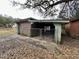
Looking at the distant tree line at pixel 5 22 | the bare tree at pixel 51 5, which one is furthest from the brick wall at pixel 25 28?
the distant tree line at pixel 5 22

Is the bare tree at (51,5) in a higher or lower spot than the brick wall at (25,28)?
higher

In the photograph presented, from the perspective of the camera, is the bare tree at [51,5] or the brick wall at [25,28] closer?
the bare tree at [51,5]

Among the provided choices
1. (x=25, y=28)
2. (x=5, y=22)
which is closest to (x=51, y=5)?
(x=25, y=28)

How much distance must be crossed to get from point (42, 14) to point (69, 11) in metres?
3.08

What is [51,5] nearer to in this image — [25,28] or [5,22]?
[25,28]

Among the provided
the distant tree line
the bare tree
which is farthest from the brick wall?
the distant tree line

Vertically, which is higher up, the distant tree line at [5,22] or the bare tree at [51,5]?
the bare tree at [51,5]

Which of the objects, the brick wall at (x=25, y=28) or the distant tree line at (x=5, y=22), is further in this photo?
the distant tree line at (x=5, y=22)

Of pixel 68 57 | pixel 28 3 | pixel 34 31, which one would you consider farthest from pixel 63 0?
Answer: pixel 34 31

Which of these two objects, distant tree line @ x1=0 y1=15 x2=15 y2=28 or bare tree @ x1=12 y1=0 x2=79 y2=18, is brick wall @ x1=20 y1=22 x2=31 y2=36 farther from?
distant tree line @ x1=0 y1=15 x2=15 y2=28

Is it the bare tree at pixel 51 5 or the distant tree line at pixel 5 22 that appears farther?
the distant tree line at pixel 5 22

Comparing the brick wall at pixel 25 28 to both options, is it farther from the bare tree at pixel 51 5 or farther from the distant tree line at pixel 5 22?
the distant tree line at pixel 5 22

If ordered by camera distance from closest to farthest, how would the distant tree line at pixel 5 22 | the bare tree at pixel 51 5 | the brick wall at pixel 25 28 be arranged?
the bare tree at pixel 51 5 → the brick wall at pixel 25 28 → the distant tree line at pixel 5 22

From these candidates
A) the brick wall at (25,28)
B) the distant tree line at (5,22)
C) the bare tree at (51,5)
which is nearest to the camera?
the bare tree at (51,5)
